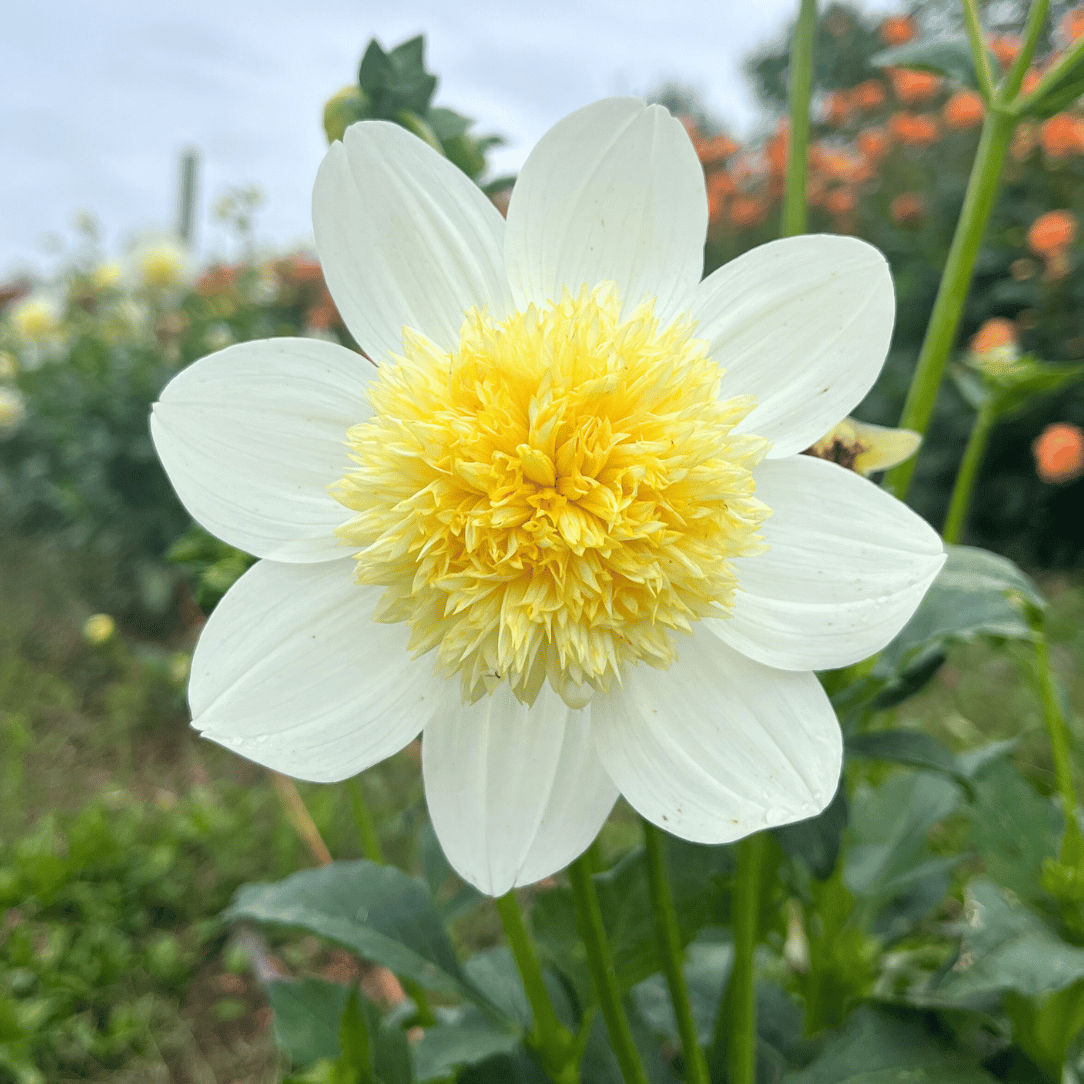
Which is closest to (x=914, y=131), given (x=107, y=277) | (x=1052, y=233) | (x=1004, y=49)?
(x=1004, y=49)

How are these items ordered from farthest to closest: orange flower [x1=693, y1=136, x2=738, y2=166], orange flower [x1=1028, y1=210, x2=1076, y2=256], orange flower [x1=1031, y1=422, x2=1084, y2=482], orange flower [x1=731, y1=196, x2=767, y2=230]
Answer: orange flower [x1=693, y1=136, x2=738, y2=166]
orange flower [x1=731, y1=196, x2=767, y2=230]
orange flower [x1=1028, y1=210, x2=1076, y2=256]
orange flower [x1=1031, y1=422, x2=1084, y2=482]

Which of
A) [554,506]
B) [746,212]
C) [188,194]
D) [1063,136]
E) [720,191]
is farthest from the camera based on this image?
[188,194]

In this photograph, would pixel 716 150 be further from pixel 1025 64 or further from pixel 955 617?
pixel 955 617

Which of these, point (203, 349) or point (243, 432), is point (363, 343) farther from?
point (203, 349)

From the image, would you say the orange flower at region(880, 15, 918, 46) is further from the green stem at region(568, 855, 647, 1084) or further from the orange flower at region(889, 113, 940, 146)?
the green stem at region(568, 855, 647, 1084)

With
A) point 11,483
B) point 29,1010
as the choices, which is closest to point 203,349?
point 11,483

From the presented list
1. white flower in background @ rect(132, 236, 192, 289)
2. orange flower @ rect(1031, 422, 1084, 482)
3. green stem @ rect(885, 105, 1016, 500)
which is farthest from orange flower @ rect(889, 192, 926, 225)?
green stem @ rect(885, 105, 1016, 500)
